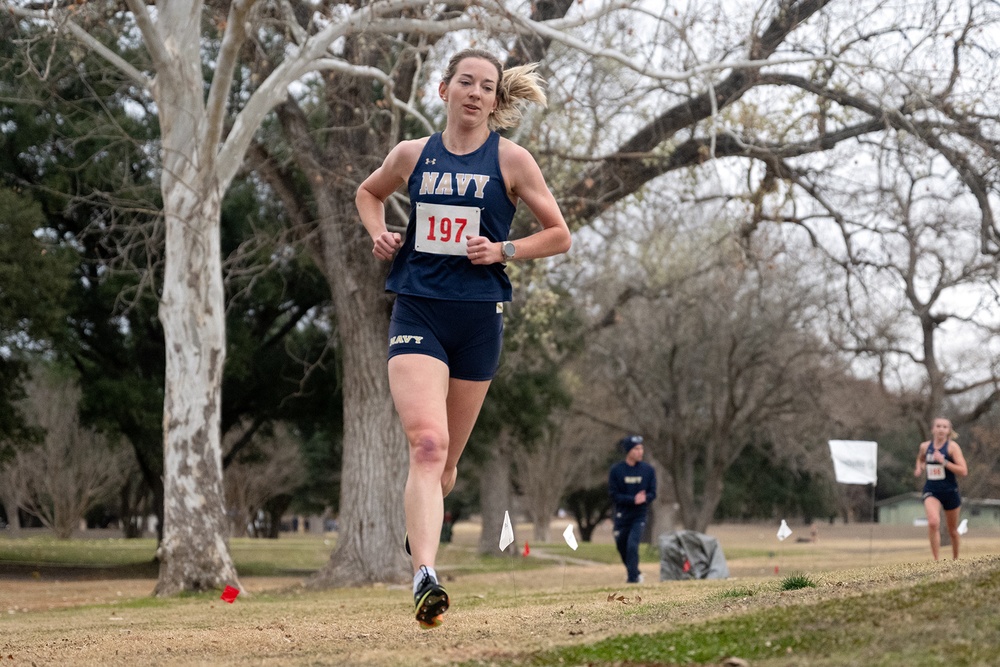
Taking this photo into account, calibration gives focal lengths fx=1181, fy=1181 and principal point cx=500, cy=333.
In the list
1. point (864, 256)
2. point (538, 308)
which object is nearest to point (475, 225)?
point (538, 308)

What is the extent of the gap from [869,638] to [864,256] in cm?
1846

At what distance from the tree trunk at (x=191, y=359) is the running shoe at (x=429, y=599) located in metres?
9.57

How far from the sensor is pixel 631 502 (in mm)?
15742

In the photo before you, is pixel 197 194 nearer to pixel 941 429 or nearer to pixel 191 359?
pixel 191 359

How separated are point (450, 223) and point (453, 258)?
0.16 metres

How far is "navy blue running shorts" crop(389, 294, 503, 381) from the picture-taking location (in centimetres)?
532

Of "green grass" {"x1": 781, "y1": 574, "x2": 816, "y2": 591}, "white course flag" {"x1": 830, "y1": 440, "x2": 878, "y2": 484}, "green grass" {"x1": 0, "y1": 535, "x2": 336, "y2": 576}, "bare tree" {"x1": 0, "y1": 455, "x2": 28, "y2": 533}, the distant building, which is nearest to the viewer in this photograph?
"green grass" {"x1": 781, "y1": 574, "x2": 816, "y2": 591}

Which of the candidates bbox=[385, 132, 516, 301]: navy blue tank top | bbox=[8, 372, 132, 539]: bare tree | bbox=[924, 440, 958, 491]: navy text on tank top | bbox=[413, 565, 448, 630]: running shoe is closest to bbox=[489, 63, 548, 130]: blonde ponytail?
bbox=[385, 132, 516, 301]: navy blue tank top

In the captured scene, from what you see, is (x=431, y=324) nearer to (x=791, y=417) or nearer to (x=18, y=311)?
(x=18, y=311)

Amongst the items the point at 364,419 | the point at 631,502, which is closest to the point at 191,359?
the point at 364,419

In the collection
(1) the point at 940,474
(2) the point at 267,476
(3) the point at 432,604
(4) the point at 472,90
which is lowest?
(3) the point at 432,604

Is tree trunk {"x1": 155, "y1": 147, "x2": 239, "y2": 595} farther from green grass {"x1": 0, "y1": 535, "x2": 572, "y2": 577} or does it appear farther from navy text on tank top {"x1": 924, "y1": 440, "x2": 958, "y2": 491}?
green grass {"x1": 0, "y1": 535, "x2": 572, "y2": 577}

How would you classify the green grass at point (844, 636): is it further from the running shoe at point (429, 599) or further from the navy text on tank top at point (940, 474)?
the navy text on tank top at point (940, 474)

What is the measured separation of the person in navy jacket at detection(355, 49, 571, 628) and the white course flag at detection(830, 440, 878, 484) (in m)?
14.7
